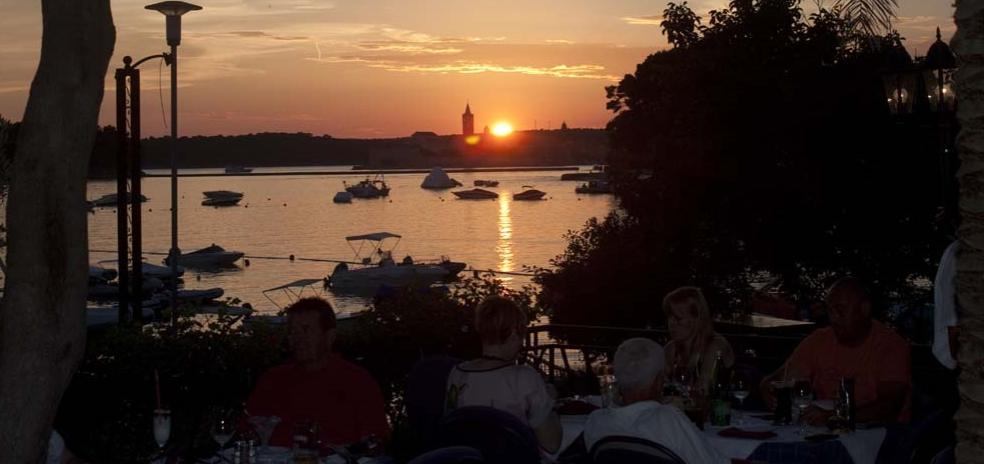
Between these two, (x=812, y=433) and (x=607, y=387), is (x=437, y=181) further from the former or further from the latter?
(x=812, y=433)

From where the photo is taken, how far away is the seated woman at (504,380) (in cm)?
527

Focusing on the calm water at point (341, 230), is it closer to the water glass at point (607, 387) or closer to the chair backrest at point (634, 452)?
the water glass at point (607, 387)

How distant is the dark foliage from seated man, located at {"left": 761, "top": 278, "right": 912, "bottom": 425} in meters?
11.9

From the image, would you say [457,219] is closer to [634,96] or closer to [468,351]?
[634,96]

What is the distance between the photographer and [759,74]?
19016 millimetres

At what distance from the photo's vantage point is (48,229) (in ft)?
8.20

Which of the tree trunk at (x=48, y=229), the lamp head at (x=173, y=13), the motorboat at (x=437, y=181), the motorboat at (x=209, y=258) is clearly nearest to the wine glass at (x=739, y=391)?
the tree trunk at (x=48, y=229)

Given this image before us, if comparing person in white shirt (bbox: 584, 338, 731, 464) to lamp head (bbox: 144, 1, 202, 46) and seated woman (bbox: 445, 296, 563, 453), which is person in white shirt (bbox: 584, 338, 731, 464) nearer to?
seated woman (bbox: 445, 296, 563, 453)

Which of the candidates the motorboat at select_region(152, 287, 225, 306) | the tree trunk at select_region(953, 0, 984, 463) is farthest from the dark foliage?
the motorboat at select_region(152, 287, 225, 306)

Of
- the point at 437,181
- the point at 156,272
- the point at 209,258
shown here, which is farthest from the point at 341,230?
the point at 437,181

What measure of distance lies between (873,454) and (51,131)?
4.05m

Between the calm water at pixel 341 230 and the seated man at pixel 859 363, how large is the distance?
51.3 m

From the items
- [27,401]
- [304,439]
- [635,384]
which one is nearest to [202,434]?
[304,439]

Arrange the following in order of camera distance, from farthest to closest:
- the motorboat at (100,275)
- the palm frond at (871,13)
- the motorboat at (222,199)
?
the motorboat at (222,199), the motorboat at (100,275), the palm frond at (871,13)
